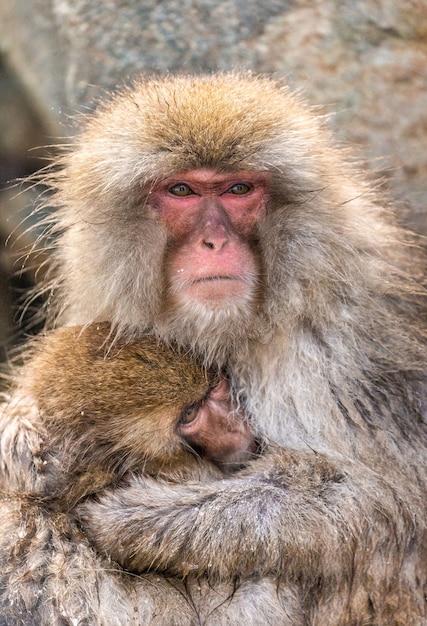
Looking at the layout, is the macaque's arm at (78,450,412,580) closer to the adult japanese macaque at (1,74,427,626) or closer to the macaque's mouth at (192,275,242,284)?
the adult japanese macaque at (1,74,427,626)

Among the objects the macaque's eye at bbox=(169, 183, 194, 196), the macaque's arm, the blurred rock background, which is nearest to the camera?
the macaque's arm

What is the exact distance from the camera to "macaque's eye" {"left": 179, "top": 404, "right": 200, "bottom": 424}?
360 centimetres

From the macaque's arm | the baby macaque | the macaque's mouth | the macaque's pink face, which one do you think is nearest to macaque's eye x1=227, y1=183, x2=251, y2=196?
the macaque's pink face

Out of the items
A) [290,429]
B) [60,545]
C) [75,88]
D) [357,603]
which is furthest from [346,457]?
[75,88]

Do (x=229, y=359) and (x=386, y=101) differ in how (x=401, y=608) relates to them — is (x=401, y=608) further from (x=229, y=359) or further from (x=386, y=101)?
(x=386, y=101)

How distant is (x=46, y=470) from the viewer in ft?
11.6

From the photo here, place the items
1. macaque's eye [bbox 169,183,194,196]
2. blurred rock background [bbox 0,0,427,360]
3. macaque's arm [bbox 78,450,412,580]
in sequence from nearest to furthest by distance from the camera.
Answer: macaque's arm [bbox 78,450,412,580]
macaque's eye [bbox 169,183,194,196]
blurred rock background [bbox 0,0,427,360]

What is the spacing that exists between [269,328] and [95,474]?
891 mm

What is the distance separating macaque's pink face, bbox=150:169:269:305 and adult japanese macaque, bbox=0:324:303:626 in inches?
14.2

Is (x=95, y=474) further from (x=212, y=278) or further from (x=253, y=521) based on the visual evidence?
(x=212, y=278)

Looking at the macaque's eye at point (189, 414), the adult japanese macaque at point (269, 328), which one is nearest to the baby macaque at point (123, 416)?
the macaque's eye at point (189, 414)

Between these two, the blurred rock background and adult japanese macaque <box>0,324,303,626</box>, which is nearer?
adult japanese macaque <box>0,324,303,626</box>

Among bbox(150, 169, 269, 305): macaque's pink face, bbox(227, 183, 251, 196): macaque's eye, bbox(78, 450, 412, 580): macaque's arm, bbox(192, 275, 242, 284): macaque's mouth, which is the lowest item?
bbox(78, 450, 412, 580): macaque's arm

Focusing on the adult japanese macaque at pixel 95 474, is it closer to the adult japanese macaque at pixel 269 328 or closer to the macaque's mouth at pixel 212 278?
the adult japanese macaque at pixel 269 328
